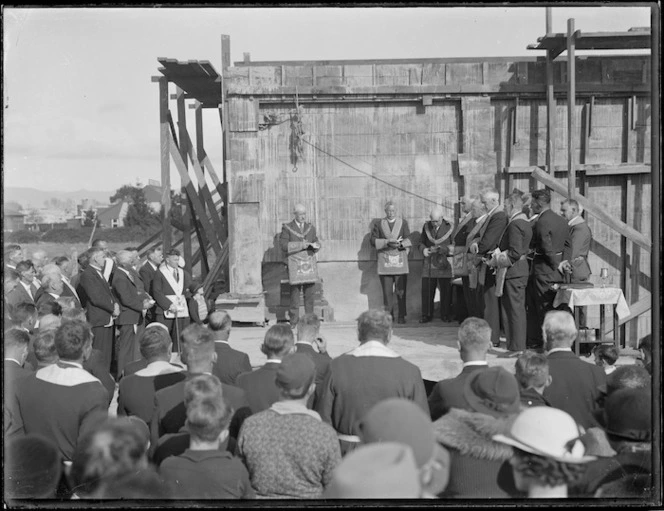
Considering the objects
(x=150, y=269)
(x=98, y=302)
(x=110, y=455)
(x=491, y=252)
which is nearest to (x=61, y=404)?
(x=110, y=455)

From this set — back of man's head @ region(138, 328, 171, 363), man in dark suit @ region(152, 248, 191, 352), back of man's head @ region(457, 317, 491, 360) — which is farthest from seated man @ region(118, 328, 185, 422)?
man in dark suit @ region(152, 248, 191, 352)

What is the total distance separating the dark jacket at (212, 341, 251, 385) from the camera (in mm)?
5918

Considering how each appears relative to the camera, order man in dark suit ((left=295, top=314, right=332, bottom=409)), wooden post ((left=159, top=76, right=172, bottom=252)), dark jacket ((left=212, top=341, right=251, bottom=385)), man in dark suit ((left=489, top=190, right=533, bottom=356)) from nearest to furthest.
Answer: man in dark suit ((left=295, top=314, right=332, bottom=409))
dark jacket ((left=212, top=341, right=251, bottom=385))
man in dark suit ((left=489, top=190, right=533, bottom=356))
wooden post ((left=159, top=76, right=172, bottom=252))

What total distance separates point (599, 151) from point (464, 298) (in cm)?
316

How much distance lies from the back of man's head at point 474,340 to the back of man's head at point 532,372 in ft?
0.88

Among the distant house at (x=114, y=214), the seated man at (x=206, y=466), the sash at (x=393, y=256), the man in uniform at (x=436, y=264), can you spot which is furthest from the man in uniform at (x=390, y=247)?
the distant house at (x=114, y=214)

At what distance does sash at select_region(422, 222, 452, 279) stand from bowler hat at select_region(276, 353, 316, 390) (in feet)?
24.2

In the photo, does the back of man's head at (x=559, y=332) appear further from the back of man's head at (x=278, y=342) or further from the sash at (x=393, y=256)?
the sash at (x=393, y=256)

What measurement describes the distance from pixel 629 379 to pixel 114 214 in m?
35.8

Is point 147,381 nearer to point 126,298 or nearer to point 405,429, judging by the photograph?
point 405,429

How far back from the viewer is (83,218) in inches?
1258

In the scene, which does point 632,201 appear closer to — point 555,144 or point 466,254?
point 555,144

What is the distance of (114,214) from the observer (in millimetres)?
38094

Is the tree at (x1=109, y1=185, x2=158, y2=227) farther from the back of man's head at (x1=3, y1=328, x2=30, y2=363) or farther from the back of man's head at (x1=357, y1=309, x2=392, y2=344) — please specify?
the back of man's head at (x1=357, y1=309, x2=392, y2=344)
